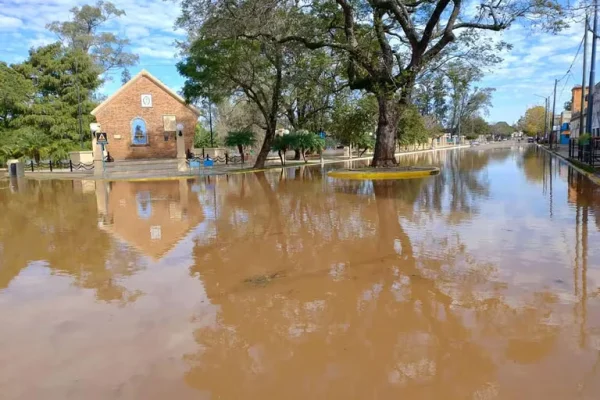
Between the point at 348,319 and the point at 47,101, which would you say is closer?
the point at 348,319

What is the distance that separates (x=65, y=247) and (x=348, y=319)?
6.28 meters

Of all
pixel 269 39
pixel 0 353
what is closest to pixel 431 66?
pixel 269 39

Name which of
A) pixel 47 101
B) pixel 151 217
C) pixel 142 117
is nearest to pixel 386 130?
pixel 151 217

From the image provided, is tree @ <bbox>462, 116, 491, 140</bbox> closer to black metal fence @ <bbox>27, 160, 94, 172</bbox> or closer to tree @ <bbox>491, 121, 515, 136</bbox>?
tree @ <bbox>491, 121, 515, 136</bbox>

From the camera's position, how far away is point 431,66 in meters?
24.3

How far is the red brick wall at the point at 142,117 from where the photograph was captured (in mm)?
43438

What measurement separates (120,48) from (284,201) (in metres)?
53.0

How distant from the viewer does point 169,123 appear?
44562 millimetres

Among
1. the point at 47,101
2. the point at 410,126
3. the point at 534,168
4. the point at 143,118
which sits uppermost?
the point at 47,101

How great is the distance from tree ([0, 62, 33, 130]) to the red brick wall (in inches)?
255

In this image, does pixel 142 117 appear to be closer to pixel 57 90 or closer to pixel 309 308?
pixel 57 90

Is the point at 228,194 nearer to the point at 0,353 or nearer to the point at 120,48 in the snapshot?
the point at 0,353

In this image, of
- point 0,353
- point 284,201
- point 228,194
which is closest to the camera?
point 0,353

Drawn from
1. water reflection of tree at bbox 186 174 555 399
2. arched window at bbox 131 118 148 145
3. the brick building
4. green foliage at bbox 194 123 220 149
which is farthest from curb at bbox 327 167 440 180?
green foliage at bbox 194 123 220 149
